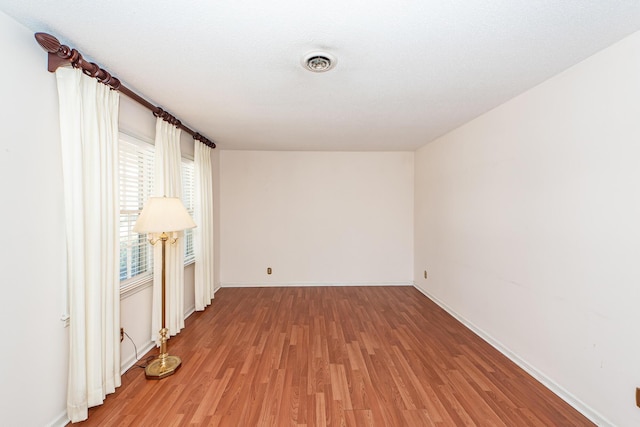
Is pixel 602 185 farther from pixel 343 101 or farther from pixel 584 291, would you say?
pixel 343 101

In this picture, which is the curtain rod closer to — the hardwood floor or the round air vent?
the round air vent

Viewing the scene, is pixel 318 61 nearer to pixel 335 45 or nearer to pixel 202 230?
pixel 335 45

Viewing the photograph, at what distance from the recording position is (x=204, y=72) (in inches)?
82.8

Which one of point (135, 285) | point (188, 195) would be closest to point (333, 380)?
point (135, 285)

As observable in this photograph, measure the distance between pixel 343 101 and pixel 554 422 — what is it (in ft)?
9.75

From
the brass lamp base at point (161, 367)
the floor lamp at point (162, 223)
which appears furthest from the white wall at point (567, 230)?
the brass lamp base at point (161, 367)

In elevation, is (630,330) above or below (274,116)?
below

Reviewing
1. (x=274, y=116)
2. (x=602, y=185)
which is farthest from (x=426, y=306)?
(x=274, y=116)

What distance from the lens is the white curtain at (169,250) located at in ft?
9.29

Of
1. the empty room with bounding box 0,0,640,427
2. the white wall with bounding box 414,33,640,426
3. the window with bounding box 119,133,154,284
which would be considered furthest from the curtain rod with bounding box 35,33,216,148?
the white wall with bounding box 414,33,640,426

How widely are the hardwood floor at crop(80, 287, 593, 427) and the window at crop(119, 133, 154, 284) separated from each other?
3.05ft

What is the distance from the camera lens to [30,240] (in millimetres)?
1626

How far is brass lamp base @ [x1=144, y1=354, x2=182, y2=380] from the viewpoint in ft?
7.68

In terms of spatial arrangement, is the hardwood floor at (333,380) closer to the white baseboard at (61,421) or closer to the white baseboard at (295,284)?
the white baseboard at (61,421)
